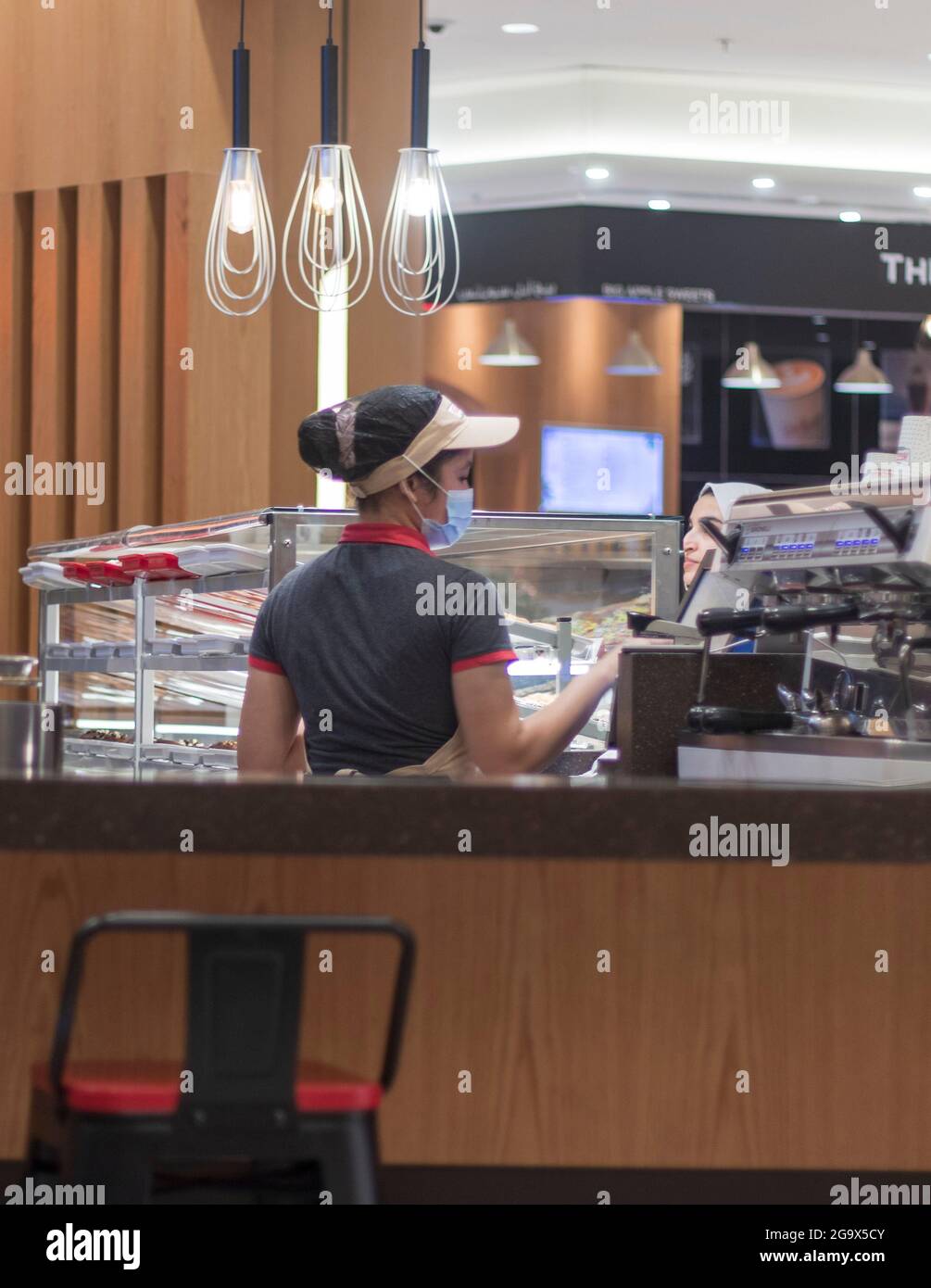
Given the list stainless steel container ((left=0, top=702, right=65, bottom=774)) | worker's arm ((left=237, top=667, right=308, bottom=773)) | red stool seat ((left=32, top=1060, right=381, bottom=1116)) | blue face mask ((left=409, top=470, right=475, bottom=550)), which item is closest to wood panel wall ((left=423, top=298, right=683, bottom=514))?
blue face mask ((left=409, top=470, right=475, bottom=550))

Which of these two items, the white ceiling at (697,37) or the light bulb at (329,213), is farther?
the white ceiling at (697,37)

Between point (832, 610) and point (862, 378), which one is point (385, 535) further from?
point (862, 378)

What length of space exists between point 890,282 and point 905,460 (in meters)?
7.33

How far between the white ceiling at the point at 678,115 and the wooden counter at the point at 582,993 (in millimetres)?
6552

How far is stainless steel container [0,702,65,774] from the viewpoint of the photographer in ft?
6.84

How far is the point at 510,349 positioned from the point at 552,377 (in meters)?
0.35

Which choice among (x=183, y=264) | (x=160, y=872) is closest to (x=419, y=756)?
(x=160, y=872)

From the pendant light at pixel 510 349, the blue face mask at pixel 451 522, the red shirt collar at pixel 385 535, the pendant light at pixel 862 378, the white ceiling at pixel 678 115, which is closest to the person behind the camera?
the red shirt collar at pixel 385 535

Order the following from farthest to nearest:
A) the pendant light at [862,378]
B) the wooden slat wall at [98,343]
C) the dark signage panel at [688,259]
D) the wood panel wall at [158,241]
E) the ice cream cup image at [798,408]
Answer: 1. the ice cream cup image at [798,408]
2. the pendant light at [862,378]
3. the dark signage panel at [688,259]
4. the wooden slat wall at [98,343]
5. the wood panel wall at [158,241]

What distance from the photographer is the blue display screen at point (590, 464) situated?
9484 mm

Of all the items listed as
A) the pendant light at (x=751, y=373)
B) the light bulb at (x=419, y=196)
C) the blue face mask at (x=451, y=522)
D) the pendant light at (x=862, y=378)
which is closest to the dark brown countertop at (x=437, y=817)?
the blue face mask at (x=451, y=522)

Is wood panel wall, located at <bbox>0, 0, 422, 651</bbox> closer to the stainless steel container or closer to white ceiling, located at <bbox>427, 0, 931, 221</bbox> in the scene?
white ceiling, located at <bbox>427, 0, 931, 221</bbox>

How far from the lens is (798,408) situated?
10133mm

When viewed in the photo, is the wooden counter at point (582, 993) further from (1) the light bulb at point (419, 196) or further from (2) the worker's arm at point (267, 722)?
(1) the light bulb at point (419, 196)
